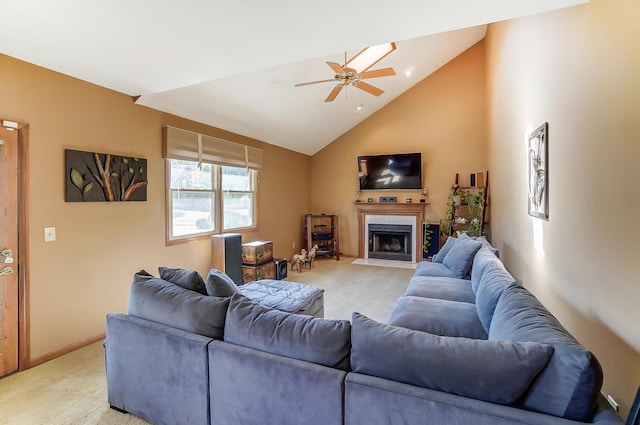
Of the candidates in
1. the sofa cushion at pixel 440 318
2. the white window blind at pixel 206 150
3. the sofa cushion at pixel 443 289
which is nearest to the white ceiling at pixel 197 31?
the white window blind at pixel 206 150

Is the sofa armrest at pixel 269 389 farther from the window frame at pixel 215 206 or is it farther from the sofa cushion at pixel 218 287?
the window frame at pixel 215 206

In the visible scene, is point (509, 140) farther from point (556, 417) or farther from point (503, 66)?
point (556, 417)

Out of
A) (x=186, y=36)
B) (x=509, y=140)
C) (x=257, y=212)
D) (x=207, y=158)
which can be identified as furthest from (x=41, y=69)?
(x=509, y=140)

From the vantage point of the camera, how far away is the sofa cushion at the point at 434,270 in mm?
3701

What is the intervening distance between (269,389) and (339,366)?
0.34 meters

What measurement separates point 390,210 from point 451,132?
204 cm

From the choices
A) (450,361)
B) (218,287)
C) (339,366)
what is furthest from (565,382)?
(218,287)

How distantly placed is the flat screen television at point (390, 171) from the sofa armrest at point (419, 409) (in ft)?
19.5

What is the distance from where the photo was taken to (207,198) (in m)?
4.69

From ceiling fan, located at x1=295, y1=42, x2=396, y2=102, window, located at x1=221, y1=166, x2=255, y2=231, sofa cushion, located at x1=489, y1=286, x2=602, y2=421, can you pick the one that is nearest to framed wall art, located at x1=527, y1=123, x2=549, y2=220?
ceiling fan, located at x1=295, y1=42, x2=396, y2=102

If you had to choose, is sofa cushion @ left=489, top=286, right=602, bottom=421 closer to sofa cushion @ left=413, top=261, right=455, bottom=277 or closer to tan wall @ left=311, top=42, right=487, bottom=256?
sofa cushion @ left=413, top=261, right=455, bottom=277

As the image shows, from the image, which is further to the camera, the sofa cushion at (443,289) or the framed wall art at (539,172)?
the sofa cushion at (443,289)

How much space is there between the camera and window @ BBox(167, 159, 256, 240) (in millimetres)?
4121

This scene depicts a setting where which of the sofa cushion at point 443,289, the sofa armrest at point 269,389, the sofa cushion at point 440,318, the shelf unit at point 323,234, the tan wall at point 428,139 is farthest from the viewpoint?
the shelf unit at point 323,234
